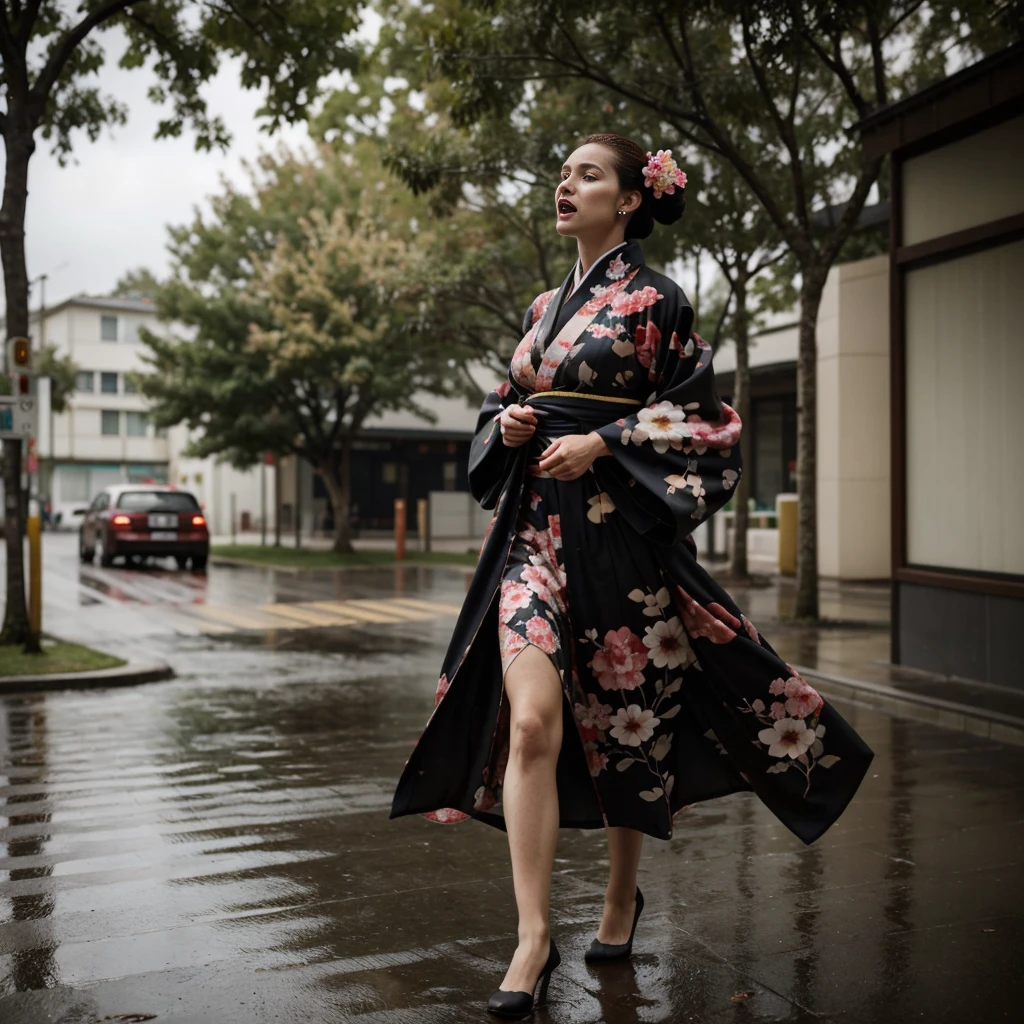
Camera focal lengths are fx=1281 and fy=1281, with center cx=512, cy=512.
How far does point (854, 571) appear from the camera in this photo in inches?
781

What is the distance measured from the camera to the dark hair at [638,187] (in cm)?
343

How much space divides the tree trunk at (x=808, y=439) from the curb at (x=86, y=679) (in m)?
6.32

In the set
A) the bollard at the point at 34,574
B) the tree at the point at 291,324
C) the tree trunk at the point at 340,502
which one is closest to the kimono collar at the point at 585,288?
the bollard at the point at 34,574

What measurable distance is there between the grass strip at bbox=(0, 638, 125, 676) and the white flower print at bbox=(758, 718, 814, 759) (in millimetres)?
6847

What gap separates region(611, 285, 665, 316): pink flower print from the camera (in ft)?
10.8

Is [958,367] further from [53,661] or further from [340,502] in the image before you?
[340,502]

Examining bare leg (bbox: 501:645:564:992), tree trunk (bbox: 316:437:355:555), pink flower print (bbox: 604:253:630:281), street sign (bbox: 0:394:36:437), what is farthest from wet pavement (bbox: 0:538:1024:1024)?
tree trunk (bbox: 316:437:355:555)

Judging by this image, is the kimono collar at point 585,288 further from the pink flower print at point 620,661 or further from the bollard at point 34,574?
the bollard at point 34,574

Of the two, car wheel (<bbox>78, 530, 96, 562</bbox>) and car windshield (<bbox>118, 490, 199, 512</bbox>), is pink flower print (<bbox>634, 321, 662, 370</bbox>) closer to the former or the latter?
car windshield (<bbox>118, 490, 199, 512</bbox>)

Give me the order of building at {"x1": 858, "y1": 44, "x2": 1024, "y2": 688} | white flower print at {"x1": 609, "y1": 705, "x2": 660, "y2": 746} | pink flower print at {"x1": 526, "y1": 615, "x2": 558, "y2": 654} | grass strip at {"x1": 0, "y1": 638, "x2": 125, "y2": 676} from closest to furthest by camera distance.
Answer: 1. pink flower print at {"x1": 526, "y1": 615, "x2": 558, "y2": 654}
2. white flower print at {"x1": 609, "y1": 705, "x2": 660, "y2": 746}
3. building at {"x1": 858, "y1": 44, "x2": 1024, "y2": 688}
4. grass strip at {"x1": 0, "y1": 638, "x2": 125, "y2": 676}

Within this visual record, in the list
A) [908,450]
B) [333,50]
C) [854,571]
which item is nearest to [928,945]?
[908,450]

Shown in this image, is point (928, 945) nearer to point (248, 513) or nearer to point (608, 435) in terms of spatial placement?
point (608, 435)

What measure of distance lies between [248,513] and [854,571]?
28.9 metres

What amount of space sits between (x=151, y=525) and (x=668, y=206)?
68.4ft
